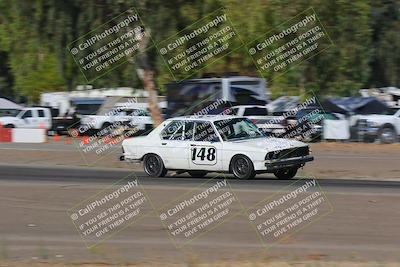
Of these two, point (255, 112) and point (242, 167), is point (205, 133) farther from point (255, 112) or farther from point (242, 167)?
point (255, 112)

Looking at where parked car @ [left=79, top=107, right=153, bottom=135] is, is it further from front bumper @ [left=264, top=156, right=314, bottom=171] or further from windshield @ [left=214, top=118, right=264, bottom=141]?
front bumper @ [left=264, top=156, right=314, bottom=171]

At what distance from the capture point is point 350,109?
39906mm

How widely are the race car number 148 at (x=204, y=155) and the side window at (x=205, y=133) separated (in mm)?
221

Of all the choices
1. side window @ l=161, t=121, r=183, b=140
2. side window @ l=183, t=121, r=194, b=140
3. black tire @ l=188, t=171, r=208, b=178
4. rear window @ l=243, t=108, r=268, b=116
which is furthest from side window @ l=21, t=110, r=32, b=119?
side window @ l=183, t=121, r=194, b=140

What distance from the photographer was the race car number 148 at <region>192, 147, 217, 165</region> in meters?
19.2

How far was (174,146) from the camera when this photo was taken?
1970cm

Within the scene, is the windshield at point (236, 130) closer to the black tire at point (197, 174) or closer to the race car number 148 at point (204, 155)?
the race car number 148 at point (204, 155)

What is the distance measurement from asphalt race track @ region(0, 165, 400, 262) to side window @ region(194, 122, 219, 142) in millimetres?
1162

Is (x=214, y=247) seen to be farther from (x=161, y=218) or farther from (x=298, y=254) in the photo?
(x=161, y=218)

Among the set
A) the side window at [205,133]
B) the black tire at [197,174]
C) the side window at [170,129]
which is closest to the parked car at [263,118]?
the black tire at [197,174]

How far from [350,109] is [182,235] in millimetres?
29117

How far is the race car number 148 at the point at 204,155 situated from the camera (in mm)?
19156

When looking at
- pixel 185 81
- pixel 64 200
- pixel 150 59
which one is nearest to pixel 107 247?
pixel 64 200

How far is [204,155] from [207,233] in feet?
24.2
